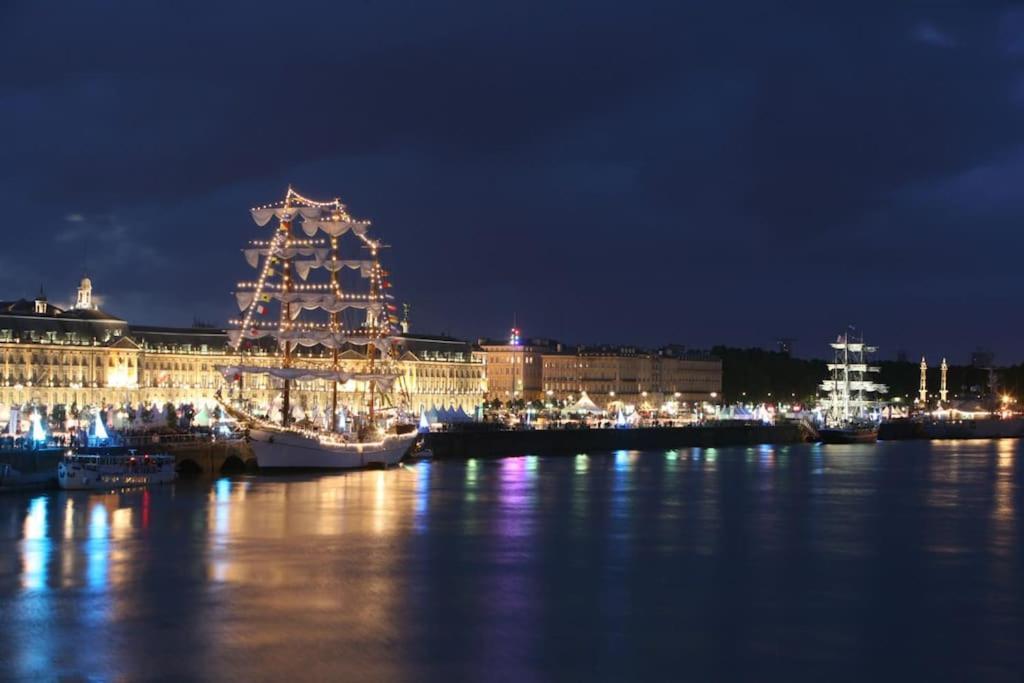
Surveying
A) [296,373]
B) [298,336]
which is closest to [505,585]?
[298,336]

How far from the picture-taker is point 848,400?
15200 cm

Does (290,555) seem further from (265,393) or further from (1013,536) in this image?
(265,393)

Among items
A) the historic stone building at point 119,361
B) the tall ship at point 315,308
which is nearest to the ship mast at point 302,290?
the tall ship at point 315,308

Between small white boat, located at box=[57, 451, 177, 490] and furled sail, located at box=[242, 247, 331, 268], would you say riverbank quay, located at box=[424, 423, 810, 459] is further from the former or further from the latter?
small white boat, located at box=[57, 451, 177, 490]

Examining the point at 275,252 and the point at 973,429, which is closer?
the point at 275,252

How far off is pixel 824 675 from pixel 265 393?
12233cm

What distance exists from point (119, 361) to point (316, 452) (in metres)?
66.6

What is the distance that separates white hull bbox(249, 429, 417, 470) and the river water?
9.32 metres

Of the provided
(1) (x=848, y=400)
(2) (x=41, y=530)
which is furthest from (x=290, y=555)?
(1) (x=848, y=400)

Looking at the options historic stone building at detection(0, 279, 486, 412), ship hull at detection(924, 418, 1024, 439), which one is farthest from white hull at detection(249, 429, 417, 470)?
ship hull at detection(924, 418, 1024, 439)

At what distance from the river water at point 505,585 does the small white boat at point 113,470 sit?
153 centimetres

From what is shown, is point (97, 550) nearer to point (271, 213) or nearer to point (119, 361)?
point (271, 213)

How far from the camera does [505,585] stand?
122 feet

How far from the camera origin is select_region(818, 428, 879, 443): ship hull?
13625 centimetres
